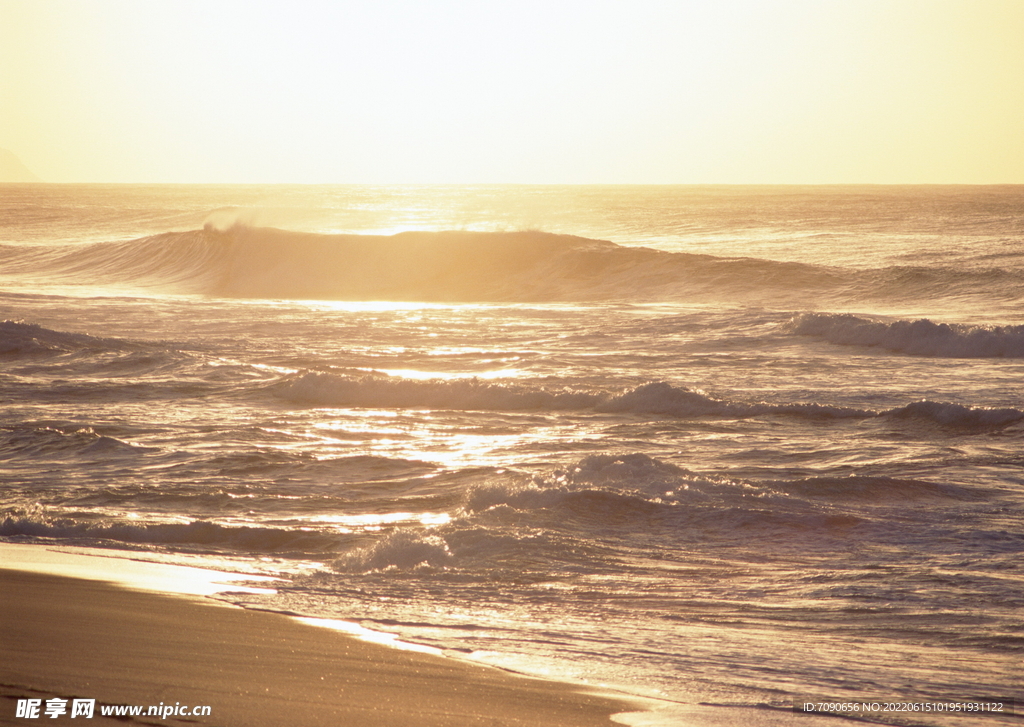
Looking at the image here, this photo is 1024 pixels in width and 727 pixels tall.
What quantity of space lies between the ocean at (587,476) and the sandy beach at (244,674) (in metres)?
→ 0.28

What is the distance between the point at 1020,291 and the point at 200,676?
21.2 metres

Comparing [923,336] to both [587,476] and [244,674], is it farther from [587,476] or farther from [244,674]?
[244,674]

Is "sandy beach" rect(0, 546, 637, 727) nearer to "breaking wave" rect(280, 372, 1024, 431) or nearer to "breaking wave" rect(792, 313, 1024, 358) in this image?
"breaking wave" rect(280, 372, 1024, 431)

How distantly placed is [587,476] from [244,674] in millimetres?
3710

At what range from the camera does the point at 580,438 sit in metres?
8.63

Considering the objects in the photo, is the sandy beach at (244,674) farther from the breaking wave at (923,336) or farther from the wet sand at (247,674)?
the breaking wave at (923,336)

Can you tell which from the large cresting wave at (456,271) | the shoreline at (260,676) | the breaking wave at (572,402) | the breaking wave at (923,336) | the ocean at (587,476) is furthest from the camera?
the large cresting wave at (456,271)

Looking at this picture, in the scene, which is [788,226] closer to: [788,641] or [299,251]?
[299,251]

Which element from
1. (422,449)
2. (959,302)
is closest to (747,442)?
(422,449)

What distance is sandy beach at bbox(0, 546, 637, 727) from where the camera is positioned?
124 inches

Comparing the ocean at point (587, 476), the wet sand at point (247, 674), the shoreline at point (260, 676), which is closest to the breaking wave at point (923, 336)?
the ocean at point (587, 476)

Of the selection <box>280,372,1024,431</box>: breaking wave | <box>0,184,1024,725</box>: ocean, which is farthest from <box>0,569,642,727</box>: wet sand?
<box>280,372,1024,431</box>: breaking wave

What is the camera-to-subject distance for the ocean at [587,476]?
13.6 ft

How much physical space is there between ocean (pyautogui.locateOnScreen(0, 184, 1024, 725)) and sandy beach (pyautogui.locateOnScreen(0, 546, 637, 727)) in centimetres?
28
